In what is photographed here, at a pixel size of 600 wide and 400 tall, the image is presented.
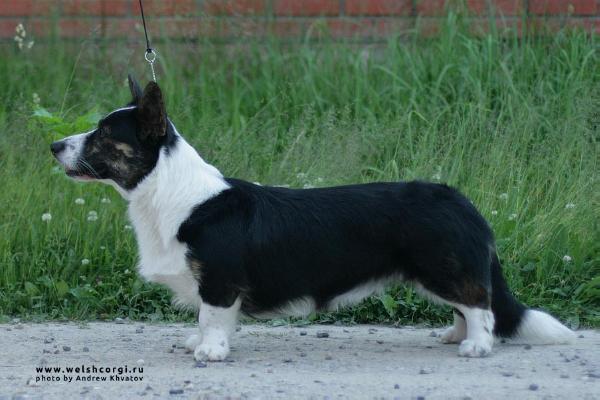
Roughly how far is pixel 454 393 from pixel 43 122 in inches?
130

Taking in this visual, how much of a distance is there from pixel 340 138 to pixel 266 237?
7.27ft

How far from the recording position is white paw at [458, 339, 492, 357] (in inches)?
160

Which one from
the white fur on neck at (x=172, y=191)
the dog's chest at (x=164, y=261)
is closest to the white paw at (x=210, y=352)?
the dog's chest at (x=164, y=261)

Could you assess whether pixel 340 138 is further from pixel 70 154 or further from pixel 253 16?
pixel 70 154

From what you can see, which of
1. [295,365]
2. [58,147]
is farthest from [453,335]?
[58,147]

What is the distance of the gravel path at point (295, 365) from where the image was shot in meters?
3.49

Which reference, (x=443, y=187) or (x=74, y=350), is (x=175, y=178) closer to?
(x=74, y=350)

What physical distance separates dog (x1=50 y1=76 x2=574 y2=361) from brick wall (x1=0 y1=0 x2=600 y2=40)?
3.25 meters

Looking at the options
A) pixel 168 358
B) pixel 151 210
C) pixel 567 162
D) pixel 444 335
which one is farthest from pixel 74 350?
pixel 567 162

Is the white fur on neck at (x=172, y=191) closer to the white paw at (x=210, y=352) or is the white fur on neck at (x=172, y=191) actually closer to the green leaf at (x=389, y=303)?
the white paw at (x=210, y=352)

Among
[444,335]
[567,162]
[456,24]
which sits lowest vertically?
[444,335]

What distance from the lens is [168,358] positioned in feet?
13.4

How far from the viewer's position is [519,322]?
13.9ft

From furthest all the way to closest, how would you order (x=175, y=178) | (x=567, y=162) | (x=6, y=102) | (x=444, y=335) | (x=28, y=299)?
(x=6, y=102), (x=567, y=162), (x=28, y=299), (x=444, y=335), (x=175, y=178)
